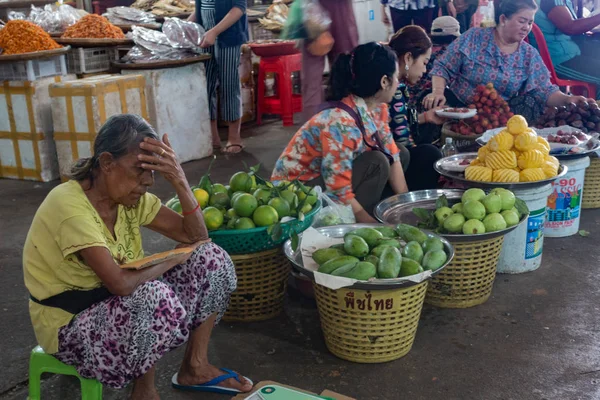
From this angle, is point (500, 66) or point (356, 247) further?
point (500, 66)

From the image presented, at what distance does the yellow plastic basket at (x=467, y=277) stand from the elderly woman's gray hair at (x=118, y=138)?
139 cm

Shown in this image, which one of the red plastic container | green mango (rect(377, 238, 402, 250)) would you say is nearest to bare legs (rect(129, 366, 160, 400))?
green mango (rect(377, 238, 402, 250))

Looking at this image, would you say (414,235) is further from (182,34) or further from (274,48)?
(274,48)

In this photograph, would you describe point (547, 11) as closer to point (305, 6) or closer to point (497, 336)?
point (305, 6)

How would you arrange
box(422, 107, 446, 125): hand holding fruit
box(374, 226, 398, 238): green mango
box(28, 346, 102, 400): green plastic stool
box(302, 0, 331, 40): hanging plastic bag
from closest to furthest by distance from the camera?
1. box(28, 346, 102, 400): green plastic stool
2. box(374, 226, 398, 238): green mango
3. box(302, 0, 331, 40): hanging plastic bag
4. box(422, 107, 446, 125): hand holding fruit

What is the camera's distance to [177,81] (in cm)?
534

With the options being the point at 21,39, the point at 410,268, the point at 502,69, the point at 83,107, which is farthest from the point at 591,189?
the point at 21,39

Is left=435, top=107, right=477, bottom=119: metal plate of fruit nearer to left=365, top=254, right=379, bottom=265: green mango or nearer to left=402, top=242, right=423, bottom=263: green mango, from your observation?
left=402, top=242, right=423, bottom=263: green mango

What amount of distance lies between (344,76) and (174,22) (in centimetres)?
280

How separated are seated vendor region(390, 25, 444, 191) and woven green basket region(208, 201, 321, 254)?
1.31m

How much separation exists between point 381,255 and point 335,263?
0.17 metres

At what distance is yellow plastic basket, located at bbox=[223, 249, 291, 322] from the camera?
2.62 m

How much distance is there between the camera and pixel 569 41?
5172mm

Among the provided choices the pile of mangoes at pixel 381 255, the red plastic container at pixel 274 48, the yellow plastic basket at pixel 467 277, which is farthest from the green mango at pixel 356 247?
the red plastic container at pixel 274 48
